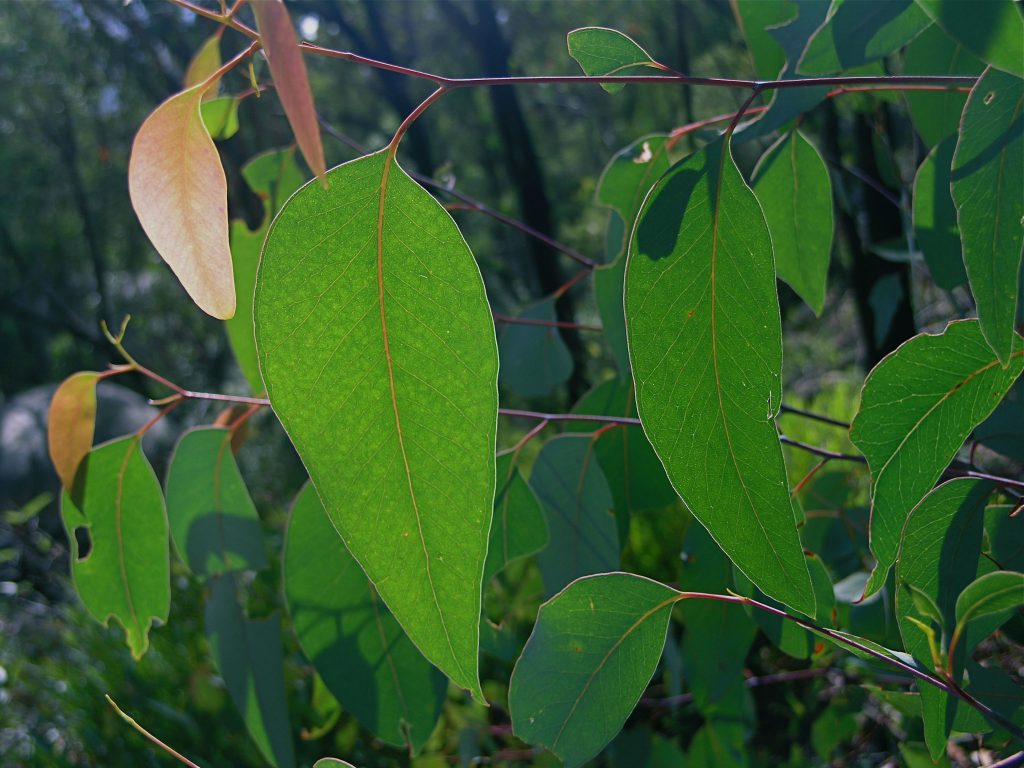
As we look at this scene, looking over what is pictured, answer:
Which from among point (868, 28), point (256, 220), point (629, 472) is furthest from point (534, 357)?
point (256, 220)

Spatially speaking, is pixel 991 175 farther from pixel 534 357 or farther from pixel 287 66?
pixel 534 357

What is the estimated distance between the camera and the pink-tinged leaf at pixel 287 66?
247mm

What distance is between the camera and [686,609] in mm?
555

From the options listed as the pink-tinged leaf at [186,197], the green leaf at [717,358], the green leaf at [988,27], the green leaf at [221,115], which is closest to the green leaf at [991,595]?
the green leaf at [717,358]

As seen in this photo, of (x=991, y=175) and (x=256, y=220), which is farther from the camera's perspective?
(x=256, y=220)

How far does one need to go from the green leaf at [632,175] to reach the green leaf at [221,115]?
0.27 metres

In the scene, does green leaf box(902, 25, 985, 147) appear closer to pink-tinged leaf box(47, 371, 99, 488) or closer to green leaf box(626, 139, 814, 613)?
green leaf box(626, 139, 814, 613)

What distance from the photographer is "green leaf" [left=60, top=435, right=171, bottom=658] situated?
0.56 meters

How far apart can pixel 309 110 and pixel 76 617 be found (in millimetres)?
2638

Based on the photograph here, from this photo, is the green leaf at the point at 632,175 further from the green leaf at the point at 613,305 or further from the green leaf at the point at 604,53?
the green leaf at the point at 604,53

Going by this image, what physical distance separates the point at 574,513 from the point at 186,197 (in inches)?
12.4

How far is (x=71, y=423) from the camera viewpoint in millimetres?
524

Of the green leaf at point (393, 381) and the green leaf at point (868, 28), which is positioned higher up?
the green leaf at point (868, 28)

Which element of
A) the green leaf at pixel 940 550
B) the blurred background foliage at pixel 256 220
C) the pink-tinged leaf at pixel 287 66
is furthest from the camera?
the blurred background foliage at pixel 256 220
